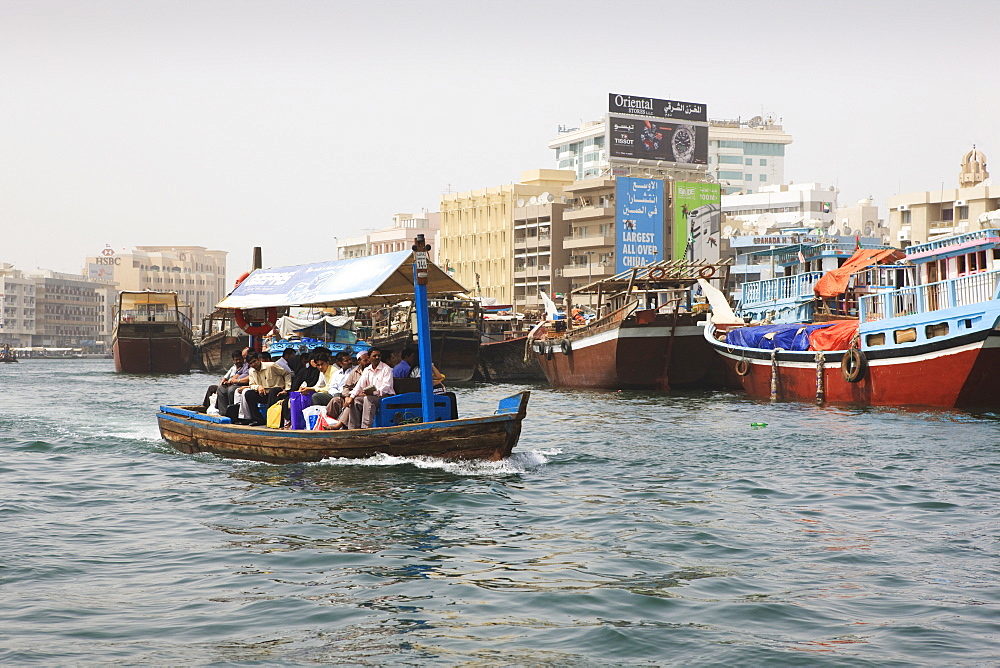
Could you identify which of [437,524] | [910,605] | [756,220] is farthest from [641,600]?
[756,220]

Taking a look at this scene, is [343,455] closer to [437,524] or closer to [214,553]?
[437,524]

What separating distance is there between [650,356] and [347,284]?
2380 centimetres

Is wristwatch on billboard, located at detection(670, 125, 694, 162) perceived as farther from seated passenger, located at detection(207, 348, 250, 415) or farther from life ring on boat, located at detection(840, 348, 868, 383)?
seated passenger, located at detection(207, 348, 250, 415)

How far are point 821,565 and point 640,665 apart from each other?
332 centimetres

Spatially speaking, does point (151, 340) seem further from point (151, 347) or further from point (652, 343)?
point (652, 343)

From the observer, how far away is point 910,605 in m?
8.88

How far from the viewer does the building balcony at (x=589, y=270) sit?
3378 inches

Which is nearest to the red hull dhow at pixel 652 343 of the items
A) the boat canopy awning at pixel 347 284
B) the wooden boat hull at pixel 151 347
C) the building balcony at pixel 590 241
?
the boat canopy awning at pixel 347 284

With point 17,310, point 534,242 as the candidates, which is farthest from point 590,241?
point 17,310

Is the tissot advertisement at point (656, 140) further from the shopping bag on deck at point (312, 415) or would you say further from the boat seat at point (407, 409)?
the boat seat at point (407, 409)

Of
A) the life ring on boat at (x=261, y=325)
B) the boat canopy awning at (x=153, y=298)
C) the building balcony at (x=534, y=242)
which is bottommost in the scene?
the life ring on boat at (x=261, y=325)

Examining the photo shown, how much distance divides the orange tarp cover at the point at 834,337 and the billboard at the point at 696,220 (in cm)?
4966

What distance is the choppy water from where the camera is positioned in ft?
26.2

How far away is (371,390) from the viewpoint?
16.0 m
